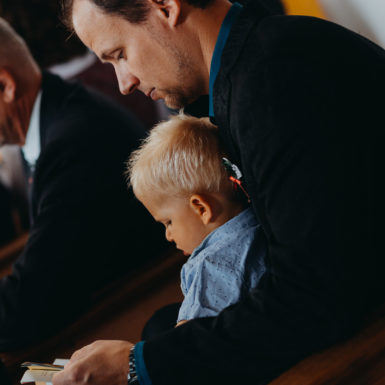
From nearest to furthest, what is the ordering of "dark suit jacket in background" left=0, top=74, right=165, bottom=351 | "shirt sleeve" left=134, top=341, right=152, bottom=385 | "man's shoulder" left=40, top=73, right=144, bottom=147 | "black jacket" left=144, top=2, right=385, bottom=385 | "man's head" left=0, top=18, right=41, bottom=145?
"black jacket" left=144, top=2, right=385, bottom=385, "shirt sleeve" left=134, top=341, right=152, bottom=385, "dark suit jacket in background" left=0, top=74, right=165, bottom=351, "man's shoulder" left=40, top=73, right=144, bottom=147, "man's head" left=0, top=18, right=41, bottom=145

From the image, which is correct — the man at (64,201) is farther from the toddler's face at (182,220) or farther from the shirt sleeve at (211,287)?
the shirt sleeve at (211,287)

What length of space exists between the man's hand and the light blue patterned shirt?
0.51ft

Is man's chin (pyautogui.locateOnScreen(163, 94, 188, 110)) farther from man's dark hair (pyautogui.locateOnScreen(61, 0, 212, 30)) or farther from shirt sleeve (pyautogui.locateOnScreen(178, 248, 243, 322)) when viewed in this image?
shirt sleeve (pyautogui.locateOnScreen(178, 248, 243, 322))

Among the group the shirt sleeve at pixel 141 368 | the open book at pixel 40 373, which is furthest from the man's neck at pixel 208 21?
the open book at pixel 40 373

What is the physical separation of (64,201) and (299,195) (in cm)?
93

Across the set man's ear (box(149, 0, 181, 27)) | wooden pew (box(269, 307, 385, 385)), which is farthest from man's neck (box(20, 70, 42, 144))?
wooden pew (box(269, 307, 385, 385))

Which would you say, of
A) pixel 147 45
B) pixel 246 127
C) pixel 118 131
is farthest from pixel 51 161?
pixel 246 127

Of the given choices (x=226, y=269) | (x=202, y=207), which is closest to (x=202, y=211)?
(x=202, y=207)

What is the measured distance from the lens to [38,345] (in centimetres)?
148

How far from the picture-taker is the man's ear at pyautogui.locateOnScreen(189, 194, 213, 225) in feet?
3.37

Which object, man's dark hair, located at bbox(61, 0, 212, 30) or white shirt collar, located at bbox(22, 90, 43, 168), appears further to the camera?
white shirt collar, located at bbox(22, 90, 43, 168)

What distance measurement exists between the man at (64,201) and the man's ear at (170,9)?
0.70m

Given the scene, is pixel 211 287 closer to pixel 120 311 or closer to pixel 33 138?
pixel 120 311

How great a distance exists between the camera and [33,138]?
172cm
